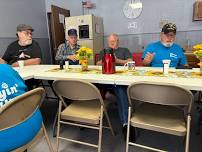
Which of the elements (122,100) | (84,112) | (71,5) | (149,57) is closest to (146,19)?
(71,5)

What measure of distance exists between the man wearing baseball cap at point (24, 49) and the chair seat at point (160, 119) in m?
1.80

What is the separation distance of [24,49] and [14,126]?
203 centimetres

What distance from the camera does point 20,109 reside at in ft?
3.64

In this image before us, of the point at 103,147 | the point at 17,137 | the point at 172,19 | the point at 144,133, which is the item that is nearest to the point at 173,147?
the point at 144,133

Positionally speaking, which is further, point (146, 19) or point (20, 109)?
point (146, 19)

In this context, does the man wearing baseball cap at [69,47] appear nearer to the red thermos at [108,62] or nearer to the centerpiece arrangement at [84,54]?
the centerpiece arrangement at [84,54]

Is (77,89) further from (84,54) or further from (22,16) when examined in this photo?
(22,16)

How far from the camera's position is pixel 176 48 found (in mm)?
2518

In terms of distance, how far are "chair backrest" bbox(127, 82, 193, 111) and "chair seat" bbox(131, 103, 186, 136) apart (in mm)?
188

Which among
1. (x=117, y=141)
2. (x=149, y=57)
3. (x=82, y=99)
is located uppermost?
(x=149, y=57)

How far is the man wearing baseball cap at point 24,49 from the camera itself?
280cm

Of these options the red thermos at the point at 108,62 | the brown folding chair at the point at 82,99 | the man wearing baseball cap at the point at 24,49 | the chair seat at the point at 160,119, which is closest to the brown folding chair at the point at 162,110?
the chair seat at the point at 160,119

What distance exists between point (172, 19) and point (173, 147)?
3087mm

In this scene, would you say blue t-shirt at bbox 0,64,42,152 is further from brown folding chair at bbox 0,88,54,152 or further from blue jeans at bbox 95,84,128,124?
blue jeans at bbox 95,84,128,124
